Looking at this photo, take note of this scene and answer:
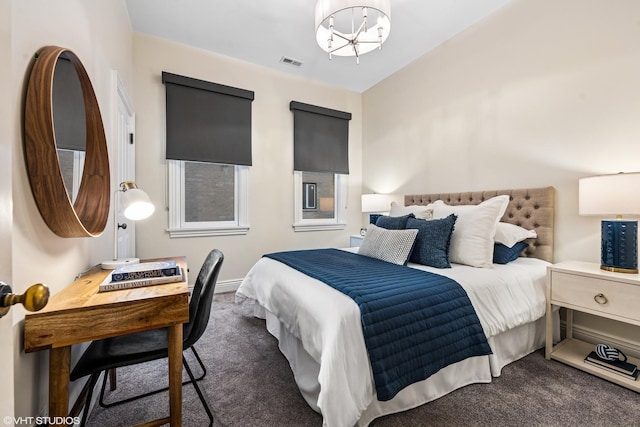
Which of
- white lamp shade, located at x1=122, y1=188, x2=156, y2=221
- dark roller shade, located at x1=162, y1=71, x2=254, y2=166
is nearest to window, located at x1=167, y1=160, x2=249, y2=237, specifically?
dark roller shade, located at x1=162, y1=71, x2=254, y2=166

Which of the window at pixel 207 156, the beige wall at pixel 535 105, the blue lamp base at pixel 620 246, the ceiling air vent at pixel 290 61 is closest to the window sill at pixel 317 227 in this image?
the window at pixel 207 156

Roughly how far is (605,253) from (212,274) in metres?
2.39

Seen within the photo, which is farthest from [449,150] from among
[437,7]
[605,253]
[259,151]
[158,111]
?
[158,111]

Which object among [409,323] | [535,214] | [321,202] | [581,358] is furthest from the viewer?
[321,202]

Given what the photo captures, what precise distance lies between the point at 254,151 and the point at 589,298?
342 cm

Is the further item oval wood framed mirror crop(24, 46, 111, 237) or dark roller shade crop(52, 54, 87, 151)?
dark roller shade crop(52, 54, 87, 151)

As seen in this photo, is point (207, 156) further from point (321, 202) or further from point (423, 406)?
point (423, 406)

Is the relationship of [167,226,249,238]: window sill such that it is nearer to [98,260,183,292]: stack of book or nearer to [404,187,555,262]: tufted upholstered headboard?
[98,260,183,292]: stack of book

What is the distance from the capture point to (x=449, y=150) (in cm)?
314

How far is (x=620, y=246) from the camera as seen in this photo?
1.76 meters

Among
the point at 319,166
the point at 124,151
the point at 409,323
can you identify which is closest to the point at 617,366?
the point at 409,323

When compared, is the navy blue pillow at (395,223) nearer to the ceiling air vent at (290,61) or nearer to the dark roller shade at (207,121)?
the dark roller shade at (207,121)

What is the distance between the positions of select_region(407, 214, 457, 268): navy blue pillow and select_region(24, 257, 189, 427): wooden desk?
1.65m

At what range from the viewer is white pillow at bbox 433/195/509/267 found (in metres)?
2.08
